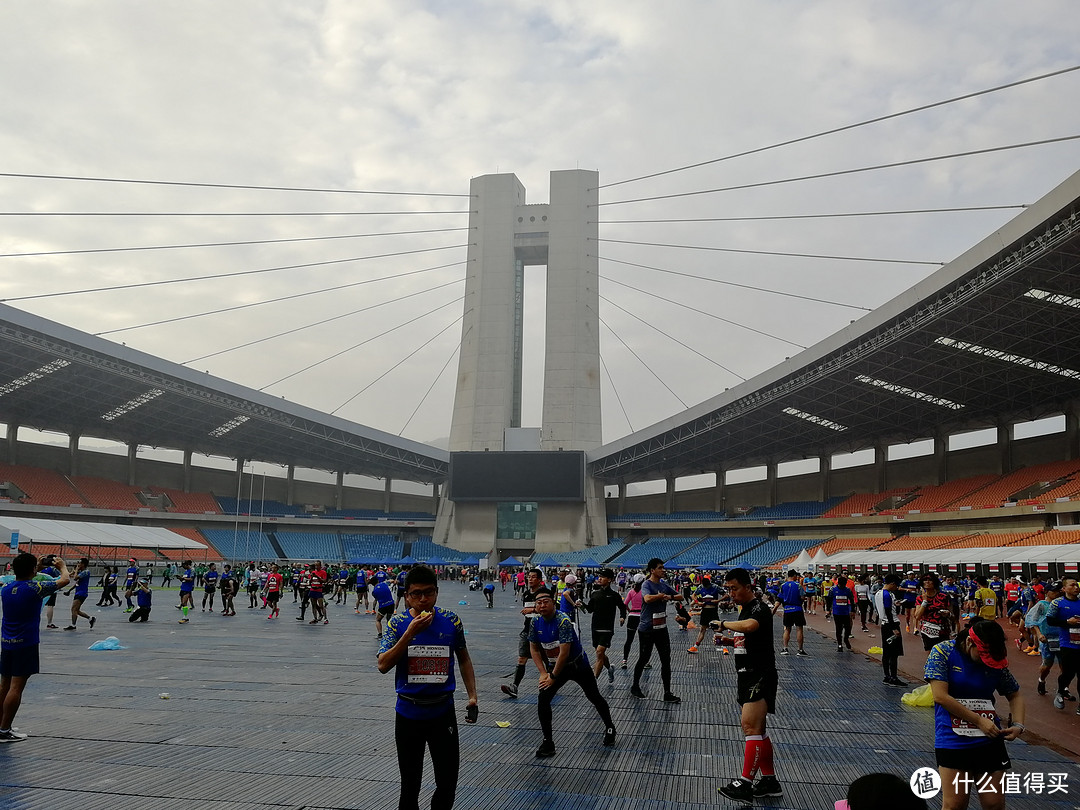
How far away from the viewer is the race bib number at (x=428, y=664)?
17.1 feet

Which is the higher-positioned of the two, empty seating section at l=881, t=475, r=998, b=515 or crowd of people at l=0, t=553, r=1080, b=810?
empty seating section at l=881, t=475, r=998, b=515

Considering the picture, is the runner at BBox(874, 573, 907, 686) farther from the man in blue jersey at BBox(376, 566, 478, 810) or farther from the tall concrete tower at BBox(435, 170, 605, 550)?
the tall concrete tower at BBox(435, 170, 605, 550)

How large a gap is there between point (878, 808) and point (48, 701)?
11.8m

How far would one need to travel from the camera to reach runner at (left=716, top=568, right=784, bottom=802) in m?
7.03

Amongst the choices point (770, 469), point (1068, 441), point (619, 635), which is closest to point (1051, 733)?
point (619, 635)

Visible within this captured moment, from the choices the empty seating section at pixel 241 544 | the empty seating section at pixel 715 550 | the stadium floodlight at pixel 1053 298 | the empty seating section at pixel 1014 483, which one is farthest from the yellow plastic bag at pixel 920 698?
the empty seating section at pixel 241 544

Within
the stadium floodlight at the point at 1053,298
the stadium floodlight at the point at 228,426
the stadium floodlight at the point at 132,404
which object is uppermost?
the stadium floodlight at the point at 1053,298

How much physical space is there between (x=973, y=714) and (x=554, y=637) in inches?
186

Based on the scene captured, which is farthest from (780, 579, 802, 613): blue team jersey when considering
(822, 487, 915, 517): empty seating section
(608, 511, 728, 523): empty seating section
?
(608, 511, 728, 523): empty seating section

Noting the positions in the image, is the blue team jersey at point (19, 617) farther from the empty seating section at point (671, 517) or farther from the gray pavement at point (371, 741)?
the empty seating section at point (671, 517)

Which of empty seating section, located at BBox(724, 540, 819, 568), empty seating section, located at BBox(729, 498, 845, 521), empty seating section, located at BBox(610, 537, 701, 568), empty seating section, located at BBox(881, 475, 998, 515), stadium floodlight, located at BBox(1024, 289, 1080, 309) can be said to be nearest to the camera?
stadium floodlight, located at BBox(1024, 289, 1080, 309)

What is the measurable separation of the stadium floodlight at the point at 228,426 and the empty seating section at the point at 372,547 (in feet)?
50.9

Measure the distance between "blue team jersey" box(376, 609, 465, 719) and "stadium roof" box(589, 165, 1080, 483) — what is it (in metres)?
26.0

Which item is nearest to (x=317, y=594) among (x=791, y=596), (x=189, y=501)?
(x=791, y=596)
